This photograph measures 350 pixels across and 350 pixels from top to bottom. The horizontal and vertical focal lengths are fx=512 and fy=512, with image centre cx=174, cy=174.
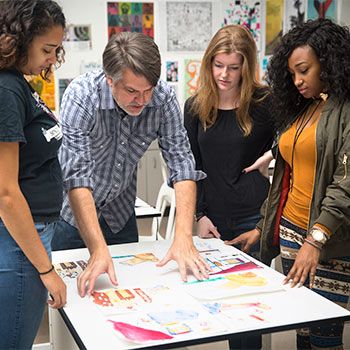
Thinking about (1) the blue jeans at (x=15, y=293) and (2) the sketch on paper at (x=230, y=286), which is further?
(2) the sketch on paper at (x=230, y=286)

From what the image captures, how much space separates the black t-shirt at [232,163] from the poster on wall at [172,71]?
309cm

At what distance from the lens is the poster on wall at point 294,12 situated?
4.86 m

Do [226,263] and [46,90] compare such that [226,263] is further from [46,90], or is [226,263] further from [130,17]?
[130,17]

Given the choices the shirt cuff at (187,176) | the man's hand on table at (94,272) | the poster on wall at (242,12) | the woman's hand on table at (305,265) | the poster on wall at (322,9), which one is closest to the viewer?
the man's hand on table at (94,272)

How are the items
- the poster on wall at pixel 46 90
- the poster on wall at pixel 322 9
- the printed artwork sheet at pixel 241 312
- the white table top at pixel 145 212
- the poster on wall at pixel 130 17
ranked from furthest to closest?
the poster on wall at pixel 130 17 → the poster on wall at pixel 46 90 → the poster on wall at pixel 322 9 → the white table top at pixel 145 212 → the printed artwork sheet at pixel 241 312

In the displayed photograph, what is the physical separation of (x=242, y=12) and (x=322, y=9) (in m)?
0.85

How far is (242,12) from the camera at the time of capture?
5.11 metres

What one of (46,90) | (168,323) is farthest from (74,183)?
(46,90)

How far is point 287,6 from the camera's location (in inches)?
195

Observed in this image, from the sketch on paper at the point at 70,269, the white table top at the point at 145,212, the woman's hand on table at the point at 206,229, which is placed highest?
the sketch on paper at the point at 70,269

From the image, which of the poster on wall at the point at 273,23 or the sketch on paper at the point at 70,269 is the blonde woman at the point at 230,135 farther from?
the poster on wall at the point at 273,23

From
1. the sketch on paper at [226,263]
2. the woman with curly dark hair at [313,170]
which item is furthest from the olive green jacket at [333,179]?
the sketch on paper at [226,263]

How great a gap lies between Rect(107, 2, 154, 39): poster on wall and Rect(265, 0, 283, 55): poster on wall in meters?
1.17

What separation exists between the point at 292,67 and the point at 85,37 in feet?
11.4
